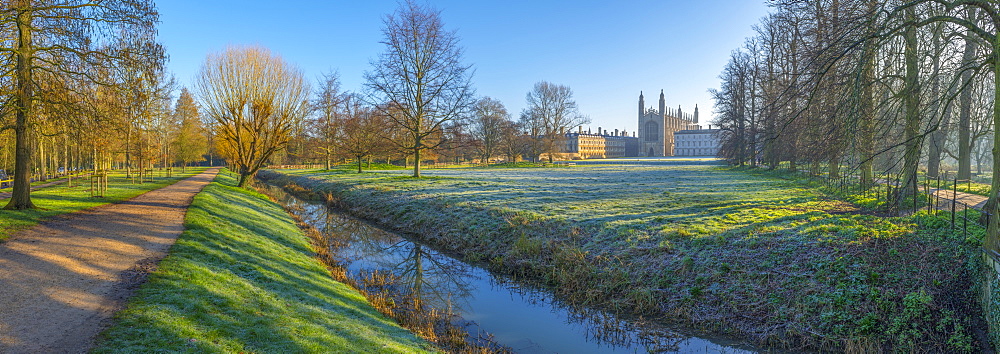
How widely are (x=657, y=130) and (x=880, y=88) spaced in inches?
5102

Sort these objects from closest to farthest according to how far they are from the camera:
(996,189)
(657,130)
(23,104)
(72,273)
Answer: (72,273)
(996,189)
(23,104)
(657,130)

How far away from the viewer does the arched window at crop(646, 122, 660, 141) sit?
450 ft

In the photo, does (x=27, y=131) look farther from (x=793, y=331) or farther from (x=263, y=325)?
(x=793, y=331)

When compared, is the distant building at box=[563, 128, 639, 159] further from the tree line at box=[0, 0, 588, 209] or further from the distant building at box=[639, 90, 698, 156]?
the tree line at box=[0, 0, 588, 209]

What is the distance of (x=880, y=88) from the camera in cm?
1341

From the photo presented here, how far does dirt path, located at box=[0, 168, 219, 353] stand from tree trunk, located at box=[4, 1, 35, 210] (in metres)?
1.20

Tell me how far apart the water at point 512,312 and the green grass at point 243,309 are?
1.73 metres

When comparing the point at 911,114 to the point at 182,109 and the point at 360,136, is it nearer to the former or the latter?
the point at 360,136

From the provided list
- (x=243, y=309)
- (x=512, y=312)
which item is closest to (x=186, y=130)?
(x=243, y=309)

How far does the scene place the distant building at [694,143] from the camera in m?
121

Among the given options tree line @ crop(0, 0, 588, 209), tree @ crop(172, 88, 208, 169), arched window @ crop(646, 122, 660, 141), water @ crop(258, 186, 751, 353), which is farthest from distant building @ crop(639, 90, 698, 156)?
water @ crop(258, 186, 751, 353)

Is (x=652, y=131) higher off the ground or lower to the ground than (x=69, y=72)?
higher

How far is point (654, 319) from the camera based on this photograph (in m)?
8.03

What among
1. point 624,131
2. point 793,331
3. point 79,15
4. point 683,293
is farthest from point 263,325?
point 624,131
